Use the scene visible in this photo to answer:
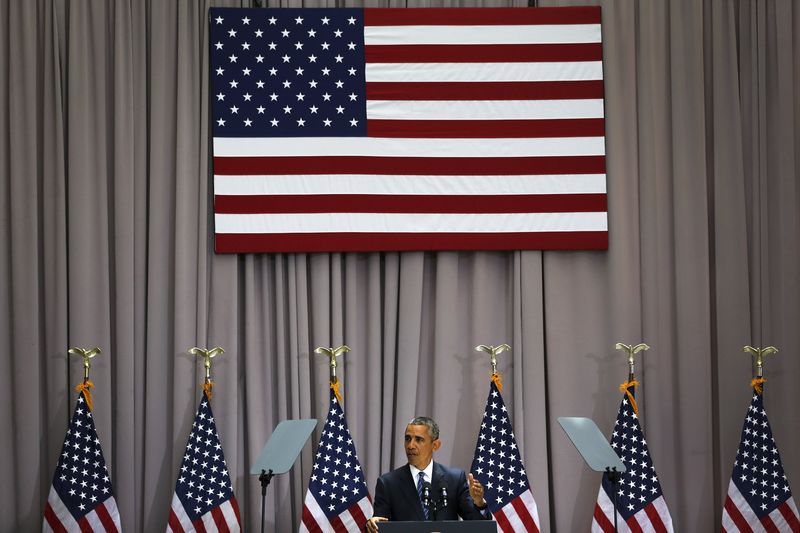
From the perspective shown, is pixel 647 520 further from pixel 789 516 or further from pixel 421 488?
pixel 421 488

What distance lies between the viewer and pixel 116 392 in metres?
6.91

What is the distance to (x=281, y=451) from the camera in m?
5.24

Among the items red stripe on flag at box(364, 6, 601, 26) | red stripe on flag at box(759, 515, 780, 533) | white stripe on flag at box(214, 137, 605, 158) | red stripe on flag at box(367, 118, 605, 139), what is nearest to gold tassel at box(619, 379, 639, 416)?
red stripe on flag at box(759, 515, 780, 533)

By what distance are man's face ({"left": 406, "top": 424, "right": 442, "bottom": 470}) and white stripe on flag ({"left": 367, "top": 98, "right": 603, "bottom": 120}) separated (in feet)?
8.02

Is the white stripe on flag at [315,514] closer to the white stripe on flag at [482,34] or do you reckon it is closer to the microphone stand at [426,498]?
the microphone stand at [426,498]

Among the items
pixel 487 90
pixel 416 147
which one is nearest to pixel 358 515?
pixel 416 147

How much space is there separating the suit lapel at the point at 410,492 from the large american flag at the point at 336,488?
89 cm

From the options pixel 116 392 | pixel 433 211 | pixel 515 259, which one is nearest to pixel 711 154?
pixel 515 259

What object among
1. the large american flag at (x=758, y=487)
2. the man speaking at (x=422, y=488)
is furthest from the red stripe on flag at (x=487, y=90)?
the man speaking at (x=422, y=488)

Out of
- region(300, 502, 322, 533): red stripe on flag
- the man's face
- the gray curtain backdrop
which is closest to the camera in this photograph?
the man's face

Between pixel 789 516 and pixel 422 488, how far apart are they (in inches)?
100

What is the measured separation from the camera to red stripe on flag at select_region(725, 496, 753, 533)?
654 centimetres

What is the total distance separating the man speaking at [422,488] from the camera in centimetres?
556

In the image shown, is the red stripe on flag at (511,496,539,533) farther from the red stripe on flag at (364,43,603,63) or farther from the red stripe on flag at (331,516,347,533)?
the red stripe on flag at (364,43,603,63)
